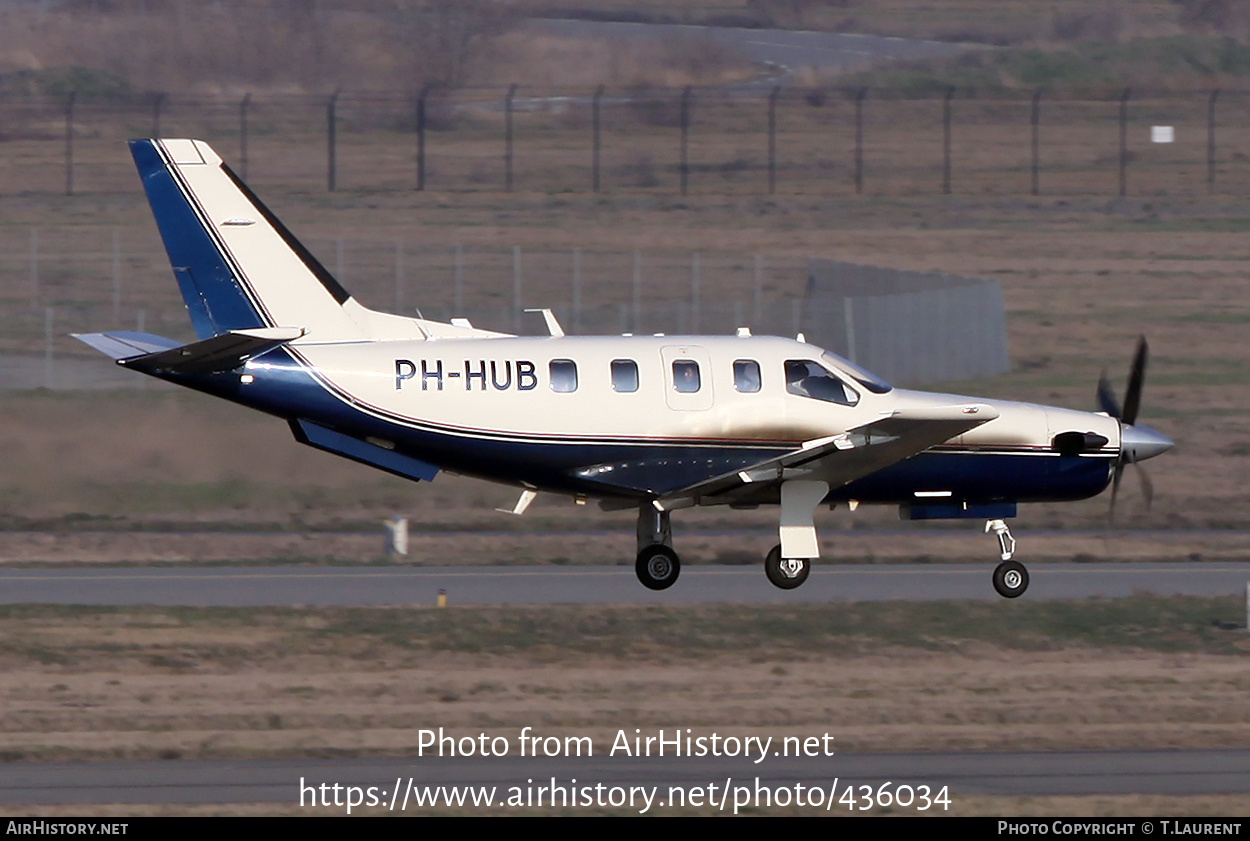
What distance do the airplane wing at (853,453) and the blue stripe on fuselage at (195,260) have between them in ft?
19.0

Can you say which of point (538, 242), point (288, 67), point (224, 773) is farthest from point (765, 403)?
point (288, 67)

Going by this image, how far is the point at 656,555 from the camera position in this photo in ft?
86.7

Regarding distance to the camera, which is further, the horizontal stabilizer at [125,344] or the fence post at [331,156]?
the fence post at [331,156]

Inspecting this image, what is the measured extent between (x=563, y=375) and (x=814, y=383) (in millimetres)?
3134

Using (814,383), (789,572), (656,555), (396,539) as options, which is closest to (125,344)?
(656,555)

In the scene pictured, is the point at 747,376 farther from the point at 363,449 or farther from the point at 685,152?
the point at 685,152

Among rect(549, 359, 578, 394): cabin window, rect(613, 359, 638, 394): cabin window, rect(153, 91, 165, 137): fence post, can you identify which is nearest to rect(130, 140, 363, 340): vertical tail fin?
rect(549, 359, 578, 394): cabin window

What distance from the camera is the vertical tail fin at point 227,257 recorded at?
2522 cm

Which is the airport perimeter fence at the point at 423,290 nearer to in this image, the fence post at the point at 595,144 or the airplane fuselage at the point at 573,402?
the fence post at the point at 595,144

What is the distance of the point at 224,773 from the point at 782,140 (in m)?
59.2

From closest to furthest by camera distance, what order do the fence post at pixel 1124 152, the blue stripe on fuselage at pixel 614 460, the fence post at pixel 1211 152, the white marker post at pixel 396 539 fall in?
the blue stripe on fuselage at pixel 614 460 < the white marker post at pixel 396 539 < the fence post at pixel 1124 152 < the fence post at pixel 1211 152

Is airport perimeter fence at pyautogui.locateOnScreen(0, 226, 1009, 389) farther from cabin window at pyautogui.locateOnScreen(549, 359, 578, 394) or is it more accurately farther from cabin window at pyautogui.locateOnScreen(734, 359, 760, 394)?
cabin window at pyautogui.locateOnScreen(549, 359, 578, 394)

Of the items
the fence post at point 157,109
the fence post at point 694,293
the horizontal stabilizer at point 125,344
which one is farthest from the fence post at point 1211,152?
the horizontal stabilizer at point 125,344

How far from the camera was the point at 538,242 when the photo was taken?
206 ft
